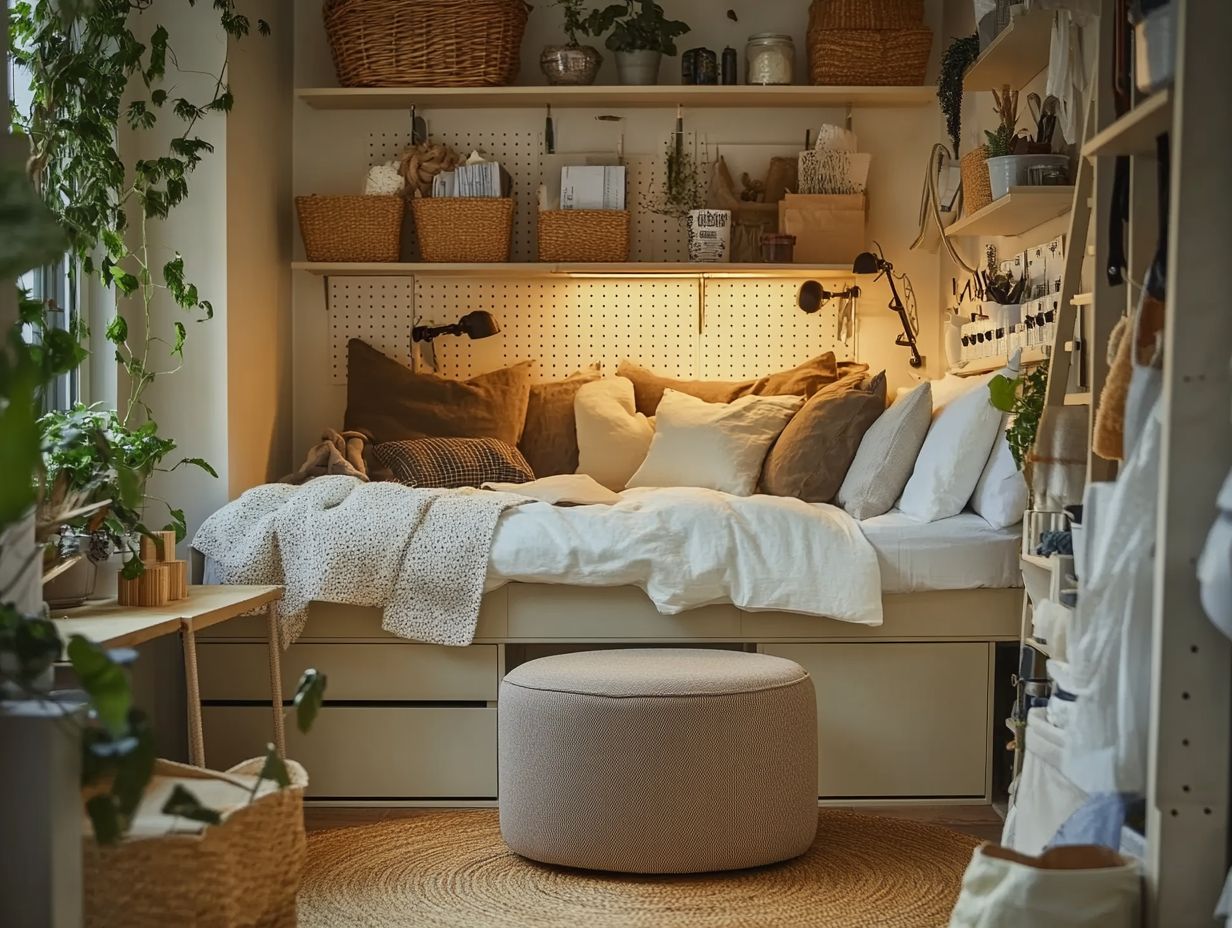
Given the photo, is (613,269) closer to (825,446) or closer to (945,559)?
(825,446)

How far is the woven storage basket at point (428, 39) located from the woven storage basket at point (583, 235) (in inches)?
17.0

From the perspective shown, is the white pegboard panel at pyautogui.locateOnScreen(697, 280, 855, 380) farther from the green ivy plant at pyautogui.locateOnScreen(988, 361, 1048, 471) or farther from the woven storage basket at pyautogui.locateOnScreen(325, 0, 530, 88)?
the green ivy plant at pyautogui.locateOnScreen(988, 361, 1048, 471)

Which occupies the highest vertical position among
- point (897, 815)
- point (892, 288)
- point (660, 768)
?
point (892, 288)

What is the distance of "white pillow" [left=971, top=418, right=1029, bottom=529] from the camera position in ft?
10.1

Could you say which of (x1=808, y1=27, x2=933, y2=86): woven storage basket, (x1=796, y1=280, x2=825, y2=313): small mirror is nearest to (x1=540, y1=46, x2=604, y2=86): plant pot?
(x1=808, y1=27, x2=933, y2=86): woven storage basket

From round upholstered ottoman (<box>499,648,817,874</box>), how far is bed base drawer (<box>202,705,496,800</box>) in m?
0.49

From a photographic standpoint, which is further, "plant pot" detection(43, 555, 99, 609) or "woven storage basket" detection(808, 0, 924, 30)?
"woven storage basket" detection(808, 0, 924, 30)

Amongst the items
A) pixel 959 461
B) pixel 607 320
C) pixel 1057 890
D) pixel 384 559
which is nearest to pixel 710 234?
pixel 607 320

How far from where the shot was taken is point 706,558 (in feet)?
10.0

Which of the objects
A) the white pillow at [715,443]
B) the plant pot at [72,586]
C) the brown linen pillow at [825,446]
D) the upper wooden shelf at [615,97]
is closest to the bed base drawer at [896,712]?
the brown linen pillow at [825,446]

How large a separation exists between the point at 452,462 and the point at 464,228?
2.34 ft

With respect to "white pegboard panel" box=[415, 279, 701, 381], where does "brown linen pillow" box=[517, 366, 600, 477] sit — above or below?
below

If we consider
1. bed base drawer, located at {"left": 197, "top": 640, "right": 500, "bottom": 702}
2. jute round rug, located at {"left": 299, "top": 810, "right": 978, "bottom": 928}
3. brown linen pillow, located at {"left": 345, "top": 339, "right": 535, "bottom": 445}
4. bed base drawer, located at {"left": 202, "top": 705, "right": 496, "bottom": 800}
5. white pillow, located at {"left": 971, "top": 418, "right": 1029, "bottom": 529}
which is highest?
brown linen pillow, located at {"left": 345, "top": 339, "right": 535, "bottom": 445}

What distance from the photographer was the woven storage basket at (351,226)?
13.1 ft
